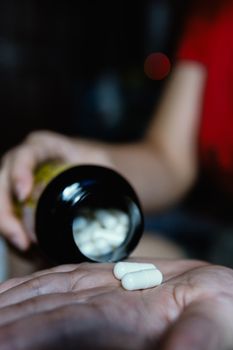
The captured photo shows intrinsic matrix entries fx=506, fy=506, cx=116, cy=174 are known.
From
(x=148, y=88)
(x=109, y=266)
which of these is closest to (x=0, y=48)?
(x=148, y=88)

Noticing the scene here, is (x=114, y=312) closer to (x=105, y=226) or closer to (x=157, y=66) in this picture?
(x=105, y=226)

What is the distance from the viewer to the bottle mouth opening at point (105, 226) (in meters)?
0.64

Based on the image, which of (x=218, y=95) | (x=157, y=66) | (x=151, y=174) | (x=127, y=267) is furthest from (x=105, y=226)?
(x=157, y=66)

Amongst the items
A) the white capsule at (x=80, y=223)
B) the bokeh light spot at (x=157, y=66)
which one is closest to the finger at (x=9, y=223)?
the white capsule at (x=80, y=223)

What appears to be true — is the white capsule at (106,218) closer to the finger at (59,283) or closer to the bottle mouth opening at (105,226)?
the bottle mouth opening at (105,226)

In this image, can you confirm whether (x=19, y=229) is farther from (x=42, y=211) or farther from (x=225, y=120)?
(x=225, y=120)

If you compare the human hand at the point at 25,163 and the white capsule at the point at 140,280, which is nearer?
the white capsule at the point at 140,280

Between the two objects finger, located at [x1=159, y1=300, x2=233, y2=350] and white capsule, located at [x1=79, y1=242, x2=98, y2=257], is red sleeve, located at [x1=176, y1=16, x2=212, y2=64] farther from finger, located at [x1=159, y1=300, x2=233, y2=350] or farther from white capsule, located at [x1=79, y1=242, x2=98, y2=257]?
finger, located at [x1=159, y1=300, x2=233, y2=350]

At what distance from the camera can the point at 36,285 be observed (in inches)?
20.3

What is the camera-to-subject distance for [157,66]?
2686 mm

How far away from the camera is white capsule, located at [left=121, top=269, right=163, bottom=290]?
52 centimetres

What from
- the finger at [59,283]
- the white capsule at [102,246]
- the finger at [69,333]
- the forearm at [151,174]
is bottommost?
the forearm at [151,174]

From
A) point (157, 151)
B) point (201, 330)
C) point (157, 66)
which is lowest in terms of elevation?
point (157, 66)

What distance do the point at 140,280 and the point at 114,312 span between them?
0.08 m
